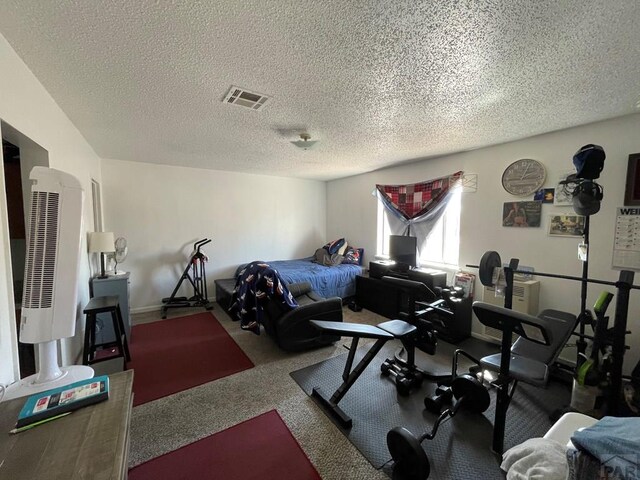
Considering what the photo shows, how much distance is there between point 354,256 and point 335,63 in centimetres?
372

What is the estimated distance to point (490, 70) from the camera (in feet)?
5.03

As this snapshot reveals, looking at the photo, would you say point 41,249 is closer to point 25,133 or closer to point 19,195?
point 25,133

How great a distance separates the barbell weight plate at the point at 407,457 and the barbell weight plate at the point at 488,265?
1356 millimetres

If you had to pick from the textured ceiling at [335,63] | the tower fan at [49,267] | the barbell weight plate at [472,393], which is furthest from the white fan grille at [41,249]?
the barbell weight plate at [472,393]

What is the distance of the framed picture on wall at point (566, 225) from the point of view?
96.5 inches

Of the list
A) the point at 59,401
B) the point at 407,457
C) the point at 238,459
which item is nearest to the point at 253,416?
the point at 238,459

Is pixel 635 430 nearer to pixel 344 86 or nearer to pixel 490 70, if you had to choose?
pixel 490 70

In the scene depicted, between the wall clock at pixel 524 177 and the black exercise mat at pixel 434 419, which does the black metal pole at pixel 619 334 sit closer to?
the black exercise mat at pixel 434 419

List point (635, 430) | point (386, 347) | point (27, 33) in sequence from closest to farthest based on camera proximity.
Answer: point (635, 430), point (27, 33), point (386, 347)

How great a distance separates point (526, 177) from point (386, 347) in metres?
2.49

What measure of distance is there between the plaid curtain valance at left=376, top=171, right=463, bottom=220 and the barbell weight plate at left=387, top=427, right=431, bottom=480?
2983mm

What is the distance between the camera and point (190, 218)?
441 centimetres

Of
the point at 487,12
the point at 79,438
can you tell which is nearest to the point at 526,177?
the point at 487,12

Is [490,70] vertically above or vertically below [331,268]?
above
